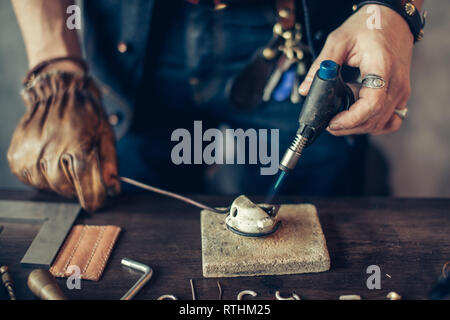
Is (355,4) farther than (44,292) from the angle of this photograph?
Yes

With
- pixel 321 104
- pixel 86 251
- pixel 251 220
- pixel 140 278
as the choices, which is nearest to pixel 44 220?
pixel 86 251

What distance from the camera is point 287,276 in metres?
0.71

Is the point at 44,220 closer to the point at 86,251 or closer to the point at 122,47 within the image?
the point at 86,251

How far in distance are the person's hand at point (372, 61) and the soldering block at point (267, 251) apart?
0.20 metres

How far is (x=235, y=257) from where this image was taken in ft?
2.35

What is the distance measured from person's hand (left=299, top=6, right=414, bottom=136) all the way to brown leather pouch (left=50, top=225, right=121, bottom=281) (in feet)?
1.54

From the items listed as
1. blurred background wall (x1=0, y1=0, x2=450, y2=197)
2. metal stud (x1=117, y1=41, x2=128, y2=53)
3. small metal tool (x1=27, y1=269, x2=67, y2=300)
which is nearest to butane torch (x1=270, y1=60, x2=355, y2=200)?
small metal tool (x1=27, y1=269, x2=67, y2=300)

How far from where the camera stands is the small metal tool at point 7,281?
0.67 metres

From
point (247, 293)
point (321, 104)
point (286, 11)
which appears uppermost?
point (286, 11)

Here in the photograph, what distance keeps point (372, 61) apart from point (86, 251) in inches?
25.4

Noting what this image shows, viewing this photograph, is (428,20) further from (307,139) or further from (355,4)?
(307,139)

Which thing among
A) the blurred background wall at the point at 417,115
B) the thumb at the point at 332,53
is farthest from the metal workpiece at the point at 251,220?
the blurred background wall at the point at 417,115
